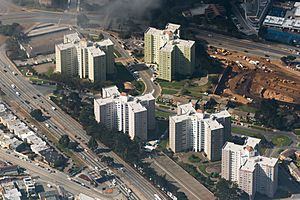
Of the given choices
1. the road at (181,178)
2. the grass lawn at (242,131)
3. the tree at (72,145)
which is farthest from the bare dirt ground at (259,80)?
the tree at (72,145)

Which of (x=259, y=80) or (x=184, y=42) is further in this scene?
(x=184, y=42)

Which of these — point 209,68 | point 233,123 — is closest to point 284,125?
point 233,123

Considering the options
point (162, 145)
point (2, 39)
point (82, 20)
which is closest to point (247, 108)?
point (162, 145)

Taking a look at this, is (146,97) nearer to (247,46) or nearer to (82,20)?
(247,46)

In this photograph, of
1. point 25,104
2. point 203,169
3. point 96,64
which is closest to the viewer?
point 203,169

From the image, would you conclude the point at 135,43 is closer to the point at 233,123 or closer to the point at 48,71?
the point at 48,71

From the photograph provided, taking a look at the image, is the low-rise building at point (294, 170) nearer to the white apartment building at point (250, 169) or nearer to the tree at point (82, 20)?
the white apartment building at point (250, 169)

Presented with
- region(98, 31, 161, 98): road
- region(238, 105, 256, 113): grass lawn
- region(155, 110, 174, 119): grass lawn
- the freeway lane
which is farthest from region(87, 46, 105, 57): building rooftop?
region(238, 105, 256, 113): grass lawn
